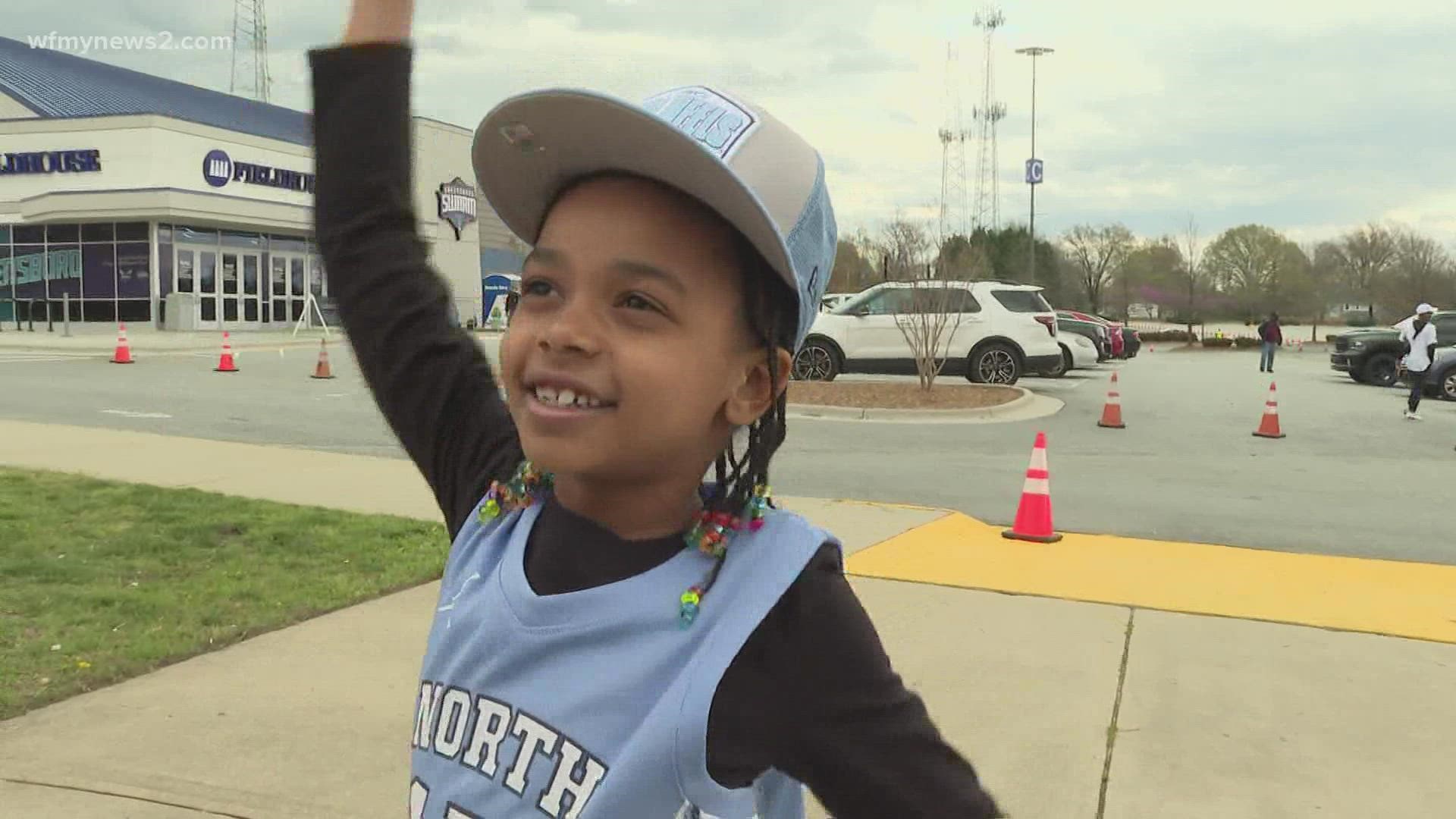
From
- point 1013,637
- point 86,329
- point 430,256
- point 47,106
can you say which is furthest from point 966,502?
point 47,106

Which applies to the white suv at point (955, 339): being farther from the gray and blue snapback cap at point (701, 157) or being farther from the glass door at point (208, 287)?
the glass door at point (208, 287)

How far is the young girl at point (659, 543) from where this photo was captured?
3.86ft

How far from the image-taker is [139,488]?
729 cm

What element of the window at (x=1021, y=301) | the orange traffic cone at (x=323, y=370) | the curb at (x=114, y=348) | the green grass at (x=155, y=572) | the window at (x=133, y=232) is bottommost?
the green grass at (x=155, y=572)

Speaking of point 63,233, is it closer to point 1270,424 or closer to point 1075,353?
point 1075,353

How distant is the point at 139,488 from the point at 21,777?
4.47 m

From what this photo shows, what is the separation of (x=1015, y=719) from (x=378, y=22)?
10.1ft

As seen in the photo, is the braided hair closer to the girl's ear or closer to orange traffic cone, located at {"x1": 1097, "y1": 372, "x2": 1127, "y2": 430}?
the girl's ear

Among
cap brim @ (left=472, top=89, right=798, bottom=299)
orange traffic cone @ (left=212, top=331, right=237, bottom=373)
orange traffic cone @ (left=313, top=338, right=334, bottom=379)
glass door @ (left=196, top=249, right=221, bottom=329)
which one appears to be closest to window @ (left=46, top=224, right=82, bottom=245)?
glass door @ (left=196, top=249, right=221, bottom=329)

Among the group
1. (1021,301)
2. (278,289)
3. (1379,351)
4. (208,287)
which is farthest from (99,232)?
(1379,351)

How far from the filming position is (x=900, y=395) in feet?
50.1

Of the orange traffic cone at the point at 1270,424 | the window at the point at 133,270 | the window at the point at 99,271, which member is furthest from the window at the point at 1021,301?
the window at the point at 99,271

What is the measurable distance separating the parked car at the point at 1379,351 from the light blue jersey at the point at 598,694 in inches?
997

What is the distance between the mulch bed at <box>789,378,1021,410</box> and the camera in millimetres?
14586
